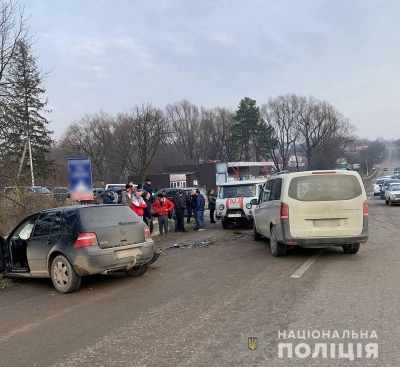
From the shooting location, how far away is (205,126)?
8212 cm

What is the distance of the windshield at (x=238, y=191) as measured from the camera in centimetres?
1603

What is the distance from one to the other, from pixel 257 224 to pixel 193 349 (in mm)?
7352

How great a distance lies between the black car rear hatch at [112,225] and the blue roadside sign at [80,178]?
23.3 ft

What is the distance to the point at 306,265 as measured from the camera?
804 centimetres

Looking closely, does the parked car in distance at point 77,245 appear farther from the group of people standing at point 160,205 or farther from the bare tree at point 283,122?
the bare tree at point 283,122

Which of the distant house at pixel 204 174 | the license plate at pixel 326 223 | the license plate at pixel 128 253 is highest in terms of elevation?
the distant house at pixel 204 174

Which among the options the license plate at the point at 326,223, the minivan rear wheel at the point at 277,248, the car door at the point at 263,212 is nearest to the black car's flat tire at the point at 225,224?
the car door at the point at 263,212

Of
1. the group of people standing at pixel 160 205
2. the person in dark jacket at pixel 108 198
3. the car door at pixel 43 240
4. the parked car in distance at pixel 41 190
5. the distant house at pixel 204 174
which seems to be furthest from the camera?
the distant house at pixel 204 174

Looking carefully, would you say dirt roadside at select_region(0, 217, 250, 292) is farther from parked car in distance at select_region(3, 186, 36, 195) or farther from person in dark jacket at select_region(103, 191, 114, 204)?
parked car in distance at select_region(3, 186, 36, 195)

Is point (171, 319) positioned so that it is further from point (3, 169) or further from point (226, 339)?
point (3, 169)

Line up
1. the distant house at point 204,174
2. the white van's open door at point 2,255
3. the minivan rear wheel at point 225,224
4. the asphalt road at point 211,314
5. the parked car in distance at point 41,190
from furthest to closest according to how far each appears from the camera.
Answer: the distant house at point 204,174 < the minivan rear wheel at point 225,224 < the parked car in distance at point 41,190 < the white van's open door at point 2,255 < the asphalt road at point 211,314

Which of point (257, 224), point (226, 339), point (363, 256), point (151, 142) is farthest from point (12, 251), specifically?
point (151, 142)

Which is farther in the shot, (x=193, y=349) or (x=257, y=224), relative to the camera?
(x=257, y=224)

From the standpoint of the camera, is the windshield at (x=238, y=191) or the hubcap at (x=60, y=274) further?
the windshield at (x=238, y=191)
